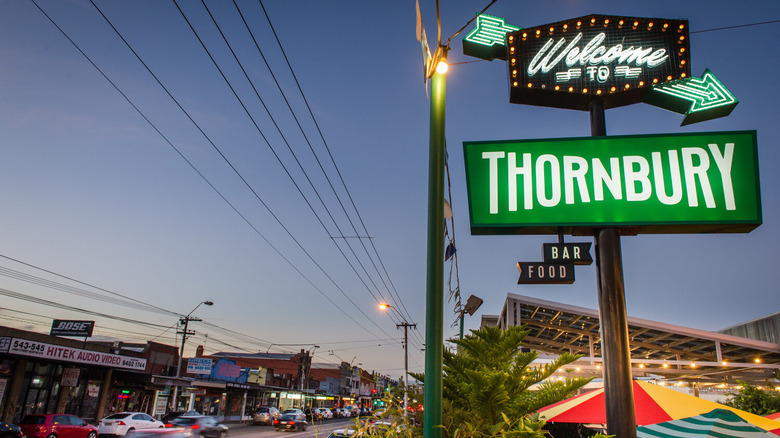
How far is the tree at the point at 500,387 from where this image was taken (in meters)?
3.40

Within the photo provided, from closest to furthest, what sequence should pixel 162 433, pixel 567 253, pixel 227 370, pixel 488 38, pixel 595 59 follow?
pixel 567 253 → pixel 595 59 → pixel 488 38 → pixel 162 433 → pixel 227 370

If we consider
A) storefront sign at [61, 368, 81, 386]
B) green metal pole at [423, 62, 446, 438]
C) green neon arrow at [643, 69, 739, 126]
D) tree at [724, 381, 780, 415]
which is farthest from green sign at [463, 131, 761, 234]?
storefront sign at [61, 368, 81, 386]

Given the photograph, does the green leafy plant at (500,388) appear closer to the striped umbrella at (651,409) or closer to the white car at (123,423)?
the striped umbrella at (651,409)

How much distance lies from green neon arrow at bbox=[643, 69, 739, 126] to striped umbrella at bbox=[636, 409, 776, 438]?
4.23 metres

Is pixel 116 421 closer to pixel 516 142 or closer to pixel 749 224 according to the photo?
pixel 516 142

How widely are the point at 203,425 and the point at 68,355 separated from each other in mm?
9089

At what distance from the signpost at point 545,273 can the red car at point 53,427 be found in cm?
2251

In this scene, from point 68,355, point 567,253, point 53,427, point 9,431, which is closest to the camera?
point 567,253

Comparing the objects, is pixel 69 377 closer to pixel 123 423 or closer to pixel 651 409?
pixel 123 423

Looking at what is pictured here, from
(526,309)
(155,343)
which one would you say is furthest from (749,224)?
(155,343)

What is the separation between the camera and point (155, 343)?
40.0 meters

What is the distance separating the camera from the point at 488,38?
7133 millimetres

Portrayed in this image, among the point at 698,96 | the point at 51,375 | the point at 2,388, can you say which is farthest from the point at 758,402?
the point at 51,375

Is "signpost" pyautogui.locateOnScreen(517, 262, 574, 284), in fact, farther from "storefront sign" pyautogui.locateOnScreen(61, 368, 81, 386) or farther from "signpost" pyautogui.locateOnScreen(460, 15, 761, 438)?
"storefront sign" pyautogui.locateOnScreen(61, 368, 81, 386)
